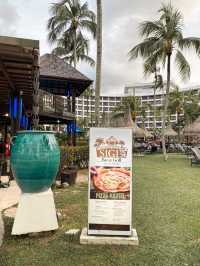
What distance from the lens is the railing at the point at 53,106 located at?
1568 centimetres

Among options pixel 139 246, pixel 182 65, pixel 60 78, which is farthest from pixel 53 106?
pixel 139 246

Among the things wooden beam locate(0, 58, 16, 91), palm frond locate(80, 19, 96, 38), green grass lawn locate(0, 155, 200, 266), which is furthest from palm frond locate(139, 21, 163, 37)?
green grass lawn locate(0, 155, 200, 266)

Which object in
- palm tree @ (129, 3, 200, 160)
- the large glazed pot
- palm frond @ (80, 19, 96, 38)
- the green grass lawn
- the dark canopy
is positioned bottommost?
the green grass lawn

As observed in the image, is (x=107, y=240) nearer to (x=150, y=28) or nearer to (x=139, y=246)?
(x=139, y=246)

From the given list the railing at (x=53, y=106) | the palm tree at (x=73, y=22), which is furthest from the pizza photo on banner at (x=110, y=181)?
the palm tree at (x=73, y=22)

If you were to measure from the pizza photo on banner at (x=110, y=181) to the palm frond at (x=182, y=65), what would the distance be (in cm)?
1490

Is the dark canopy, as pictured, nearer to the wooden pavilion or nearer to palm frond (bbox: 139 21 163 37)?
the wooden pavilion

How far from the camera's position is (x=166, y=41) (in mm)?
17391

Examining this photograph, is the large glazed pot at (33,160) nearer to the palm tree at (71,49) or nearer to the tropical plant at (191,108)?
the palm tree at (71,49)

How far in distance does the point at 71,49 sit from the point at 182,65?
12.9 metres

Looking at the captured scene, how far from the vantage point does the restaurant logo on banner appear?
169 inches

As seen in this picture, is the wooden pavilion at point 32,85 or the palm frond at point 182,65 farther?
the palm frond at point 182,65

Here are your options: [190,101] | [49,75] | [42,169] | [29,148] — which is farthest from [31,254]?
[190,101]

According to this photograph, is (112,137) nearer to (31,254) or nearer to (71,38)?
(31,254)
